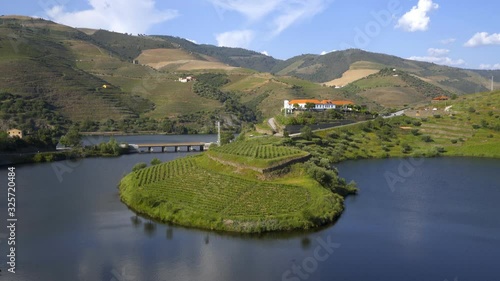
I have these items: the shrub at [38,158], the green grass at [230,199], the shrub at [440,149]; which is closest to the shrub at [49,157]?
the shrub at [38,158]

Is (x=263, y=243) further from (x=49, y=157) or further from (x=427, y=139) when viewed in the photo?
(x=427, y=139)

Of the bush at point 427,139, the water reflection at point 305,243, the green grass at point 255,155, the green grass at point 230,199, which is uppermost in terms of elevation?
the green grass at point 255,155

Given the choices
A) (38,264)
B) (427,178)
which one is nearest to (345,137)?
(427,178)

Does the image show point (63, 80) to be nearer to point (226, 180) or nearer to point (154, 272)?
point (226, 180)

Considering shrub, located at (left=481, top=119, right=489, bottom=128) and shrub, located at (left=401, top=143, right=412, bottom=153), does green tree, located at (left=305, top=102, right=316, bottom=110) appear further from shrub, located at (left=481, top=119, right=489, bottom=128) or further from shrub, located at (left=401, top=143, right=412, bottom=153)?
shrub, located at (left=481, top=119, right=489, bottom=128)

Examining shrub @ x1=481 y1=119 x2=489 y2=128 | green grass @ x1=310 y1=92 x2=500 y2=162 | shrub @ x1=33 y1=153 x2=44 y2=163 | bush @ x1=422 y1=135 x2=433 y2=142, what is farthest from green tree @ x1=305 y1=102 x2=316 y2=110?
shrub @ x1=33 y1=153 x2=44 y2=163

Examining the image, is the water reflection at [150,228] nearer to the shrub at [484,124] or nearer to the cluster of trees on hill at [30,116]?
the cluster of trees on hill at [30,116]
